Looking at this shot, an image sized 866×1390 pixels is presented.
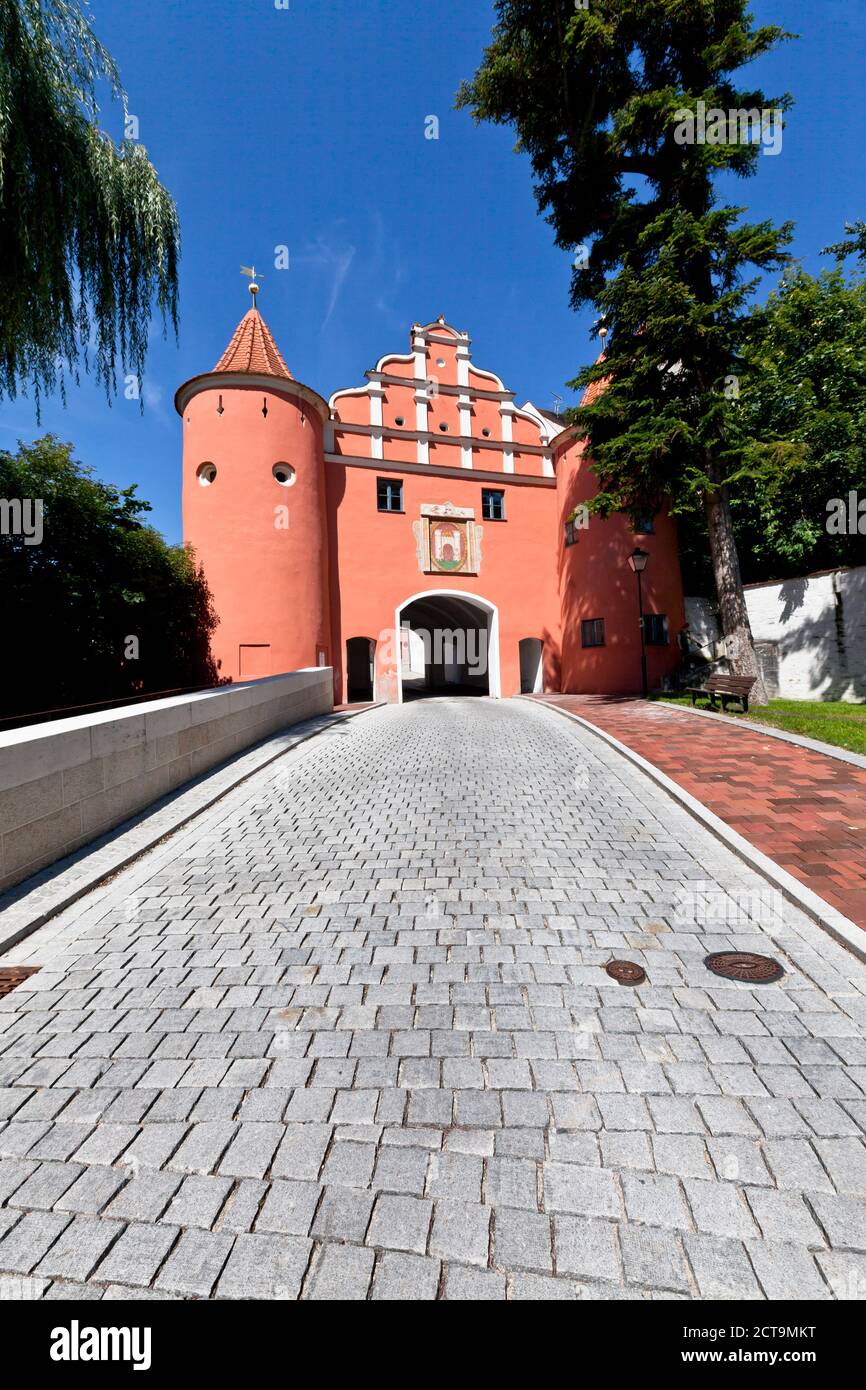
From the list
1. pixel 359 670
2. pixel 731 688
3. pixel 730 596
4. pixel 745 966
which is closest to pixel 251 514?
pixel 359 670

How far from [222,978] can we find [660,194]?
19276 mm

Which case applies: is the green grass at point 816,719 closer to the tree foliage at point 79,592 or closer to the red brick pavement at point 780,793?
the red brick pavement at point 780,793

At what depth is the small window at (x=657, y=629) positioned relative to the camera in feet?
64.7

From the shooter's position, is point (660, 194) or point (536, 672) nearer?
point (660, 194)

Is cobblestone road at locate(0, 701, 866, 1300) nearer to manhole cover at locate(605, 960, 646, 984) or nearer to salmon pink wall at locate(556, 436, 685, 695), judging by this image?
manhole cover at locate(605, 960, 646, 984)

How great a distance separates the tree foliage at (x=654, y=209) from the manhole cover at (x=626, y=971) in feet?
40.4

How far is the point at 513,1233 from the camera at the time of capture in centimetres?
173

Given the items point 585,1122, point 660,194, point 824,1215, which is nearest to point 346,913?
point 585,1122

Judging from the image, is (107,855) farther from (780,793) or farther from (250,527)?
(250,527)

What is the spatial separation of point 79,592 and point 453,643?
2078 centimetres

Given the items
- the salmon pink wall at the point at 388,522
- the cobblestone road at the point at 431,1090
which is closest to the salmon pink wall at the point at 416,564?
the salmon pink wall at the point at 388,522
